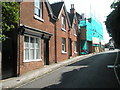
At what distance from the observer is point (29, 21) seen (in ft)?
42.9

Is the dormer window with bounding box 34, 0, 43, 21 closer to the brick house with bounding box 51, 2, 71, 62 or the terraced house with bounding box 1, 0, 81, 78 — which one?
the terraced house with bounding box 1, 0, 81, 78

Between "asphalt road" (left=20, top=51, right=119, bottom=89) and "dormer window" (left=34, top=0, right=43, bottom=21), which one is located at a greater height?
"dormer window" (left=34, top=0, right=43, bottom=21)

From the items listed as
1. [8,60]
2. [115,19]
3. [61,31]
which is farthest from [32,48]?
[61,31]

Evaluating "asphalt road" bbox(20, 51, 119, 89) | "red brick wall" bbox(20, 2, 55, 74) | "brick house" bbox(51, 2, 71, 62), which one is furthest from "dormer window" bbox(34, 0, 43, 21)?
"asphalt road" bbox(20, 51, 119, 89)

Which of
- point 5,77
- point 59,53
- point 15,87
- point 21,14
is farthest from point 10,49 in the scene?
point 59,53

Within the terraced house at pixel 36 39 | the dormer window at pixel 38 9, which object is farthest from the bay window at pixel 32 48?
the dormer window at pixel 38 9

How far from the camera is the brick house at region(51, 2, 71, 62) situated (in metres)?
19.4

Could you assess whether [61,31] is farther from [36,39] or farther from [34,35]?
[34,35]

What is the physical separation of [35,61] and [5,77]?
3.55 metres

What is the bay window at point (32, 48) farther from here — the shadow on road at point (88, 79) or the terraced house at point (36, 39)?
the shadow on road at point (88, 79)

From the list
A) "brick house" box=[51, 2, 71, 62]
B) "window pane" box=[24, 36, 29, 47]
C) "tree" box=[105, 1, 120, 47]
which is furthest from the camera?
"brick house" box=[51, 2, 71, 62]

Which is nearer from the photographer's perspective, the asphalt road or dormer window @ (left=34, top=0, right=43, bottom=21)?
the asphalt road

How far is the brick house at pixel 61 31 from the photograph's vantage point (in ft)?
63.7

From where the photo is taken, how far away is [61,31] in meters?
21.0
